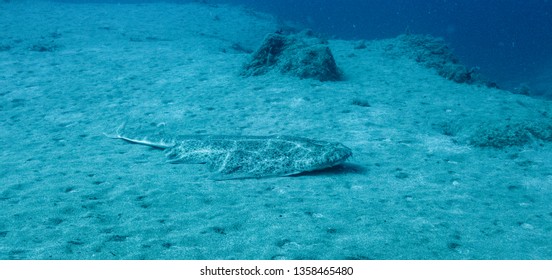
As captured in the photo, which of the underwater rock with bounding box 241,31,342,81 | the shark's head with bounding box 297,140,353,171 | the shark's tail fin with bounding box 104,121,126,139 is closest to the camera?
the shark's head with bounding box 297,140,353,171

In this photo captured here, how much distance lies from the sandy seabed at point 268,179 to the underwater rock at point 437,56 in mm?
587

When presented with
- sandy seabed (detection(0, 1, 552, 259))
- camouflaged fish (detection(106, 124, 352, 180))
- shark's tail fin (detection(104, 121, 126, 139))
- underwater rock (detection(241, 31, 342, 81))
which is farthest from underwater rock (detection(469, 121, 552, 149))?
shark's tail fin (detection(104, 121, 126, 139))

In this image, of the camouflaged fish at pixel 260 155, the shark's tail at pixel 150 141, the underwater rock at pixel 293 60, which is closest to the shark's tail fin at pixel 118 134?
the shark's tail at pixel 150 141

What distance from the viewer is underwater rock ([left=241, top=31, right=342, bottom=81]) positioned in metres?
11.2

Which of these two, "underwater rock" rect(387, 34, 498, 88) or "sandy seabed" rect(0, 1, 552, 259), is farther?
"underwater rock" rect(387, 34, 498, 88)

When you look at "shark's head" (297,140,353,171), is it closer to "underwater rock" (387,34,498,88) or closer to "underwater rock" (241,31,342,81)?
"underwater rock" (241,31,342,81)

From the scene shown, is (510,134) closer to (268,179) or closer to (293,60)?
(268,179)

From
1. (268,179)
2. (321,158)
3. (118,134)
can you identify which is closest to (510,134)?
(321,158)

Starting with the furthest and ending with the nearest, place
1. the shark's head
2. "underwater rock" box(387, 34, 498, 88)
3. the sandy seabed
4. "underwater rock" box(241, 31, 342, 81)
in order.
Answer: "underwater rock" box(387, 34, 498, 88) → "underwater rock" box(241, 31, 342, 81) → the shark's head → the sandy seabed

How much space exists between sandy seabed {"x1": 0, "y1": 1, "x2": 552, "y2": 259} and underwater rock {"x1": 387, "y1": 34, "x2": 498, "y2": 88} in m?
0.59

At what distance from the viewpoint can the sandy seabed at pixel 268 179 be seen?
10.8 ft
